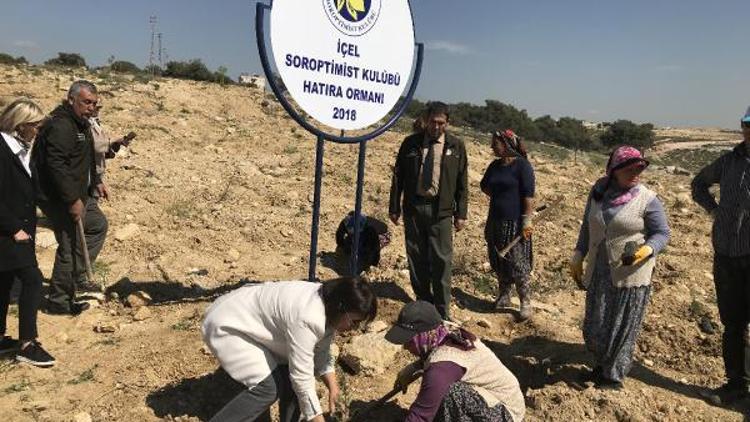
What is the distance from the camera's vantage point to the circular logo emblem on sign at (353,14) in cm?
334

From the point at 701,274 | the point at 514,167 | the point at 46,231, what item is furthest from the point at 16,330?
the point at 701,274

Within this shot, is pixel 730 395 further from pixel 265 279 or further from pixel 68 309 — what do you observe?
pixel 68 309

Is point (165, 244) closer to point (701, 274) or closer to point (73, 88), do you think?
point (73, 88)

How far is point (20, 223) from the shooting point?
11.1 ft

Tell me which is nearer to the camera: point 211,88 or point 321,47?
point 321,47

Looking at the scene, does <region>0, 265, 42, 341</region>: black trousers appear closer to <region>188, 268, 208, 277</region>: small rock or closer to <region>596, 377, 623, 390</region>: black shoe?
<region>188, 268, 208, 277</region>: small rock

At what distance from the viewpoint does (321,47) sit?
3.33 metres

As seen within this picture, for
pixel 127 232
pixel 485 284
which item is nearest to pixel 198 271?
pixel 127 232

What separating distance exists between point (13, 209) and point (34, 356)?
88cm

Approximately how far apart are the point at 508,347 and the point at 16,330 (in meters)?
3.42

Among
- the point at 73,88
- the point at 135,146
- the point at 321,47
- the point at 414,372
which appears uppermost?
the point at 321,47

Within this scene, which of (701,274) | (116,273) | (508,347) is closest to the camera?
(508,347)

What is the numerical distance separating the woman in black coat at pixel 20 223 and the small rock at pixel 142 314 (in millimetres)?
757

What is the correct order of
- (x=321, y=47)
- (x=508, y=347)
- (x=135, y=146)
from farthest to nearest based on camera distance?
(x=135, y=146) → (x=508, y=347) → (x=321, y=47)
